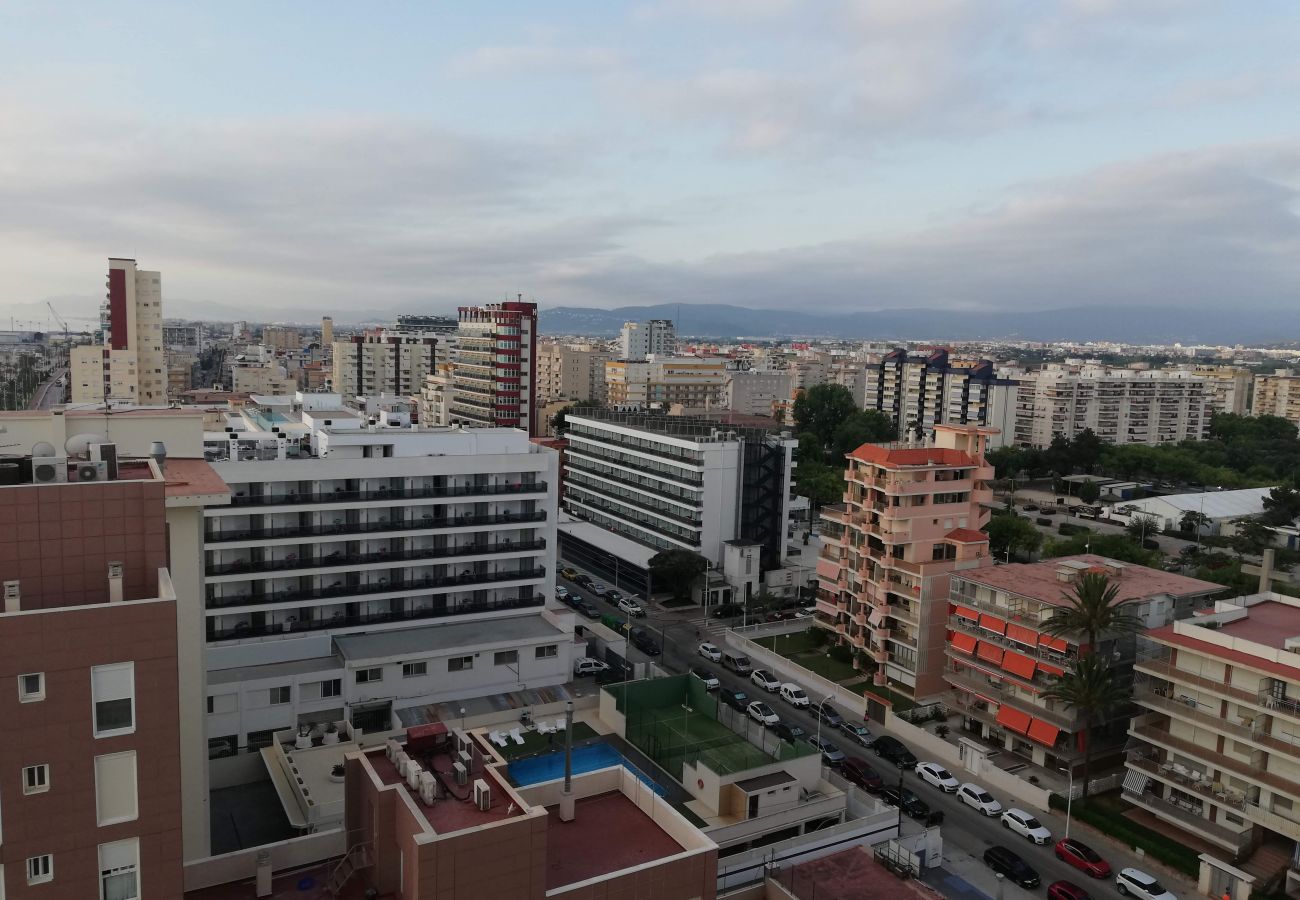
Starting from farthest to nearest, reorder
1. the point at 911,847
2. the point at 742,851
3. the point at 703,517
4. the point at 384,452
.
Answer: the point at 703,517 < the point at 384,452 < the point at 911,847 < the point at 742,851

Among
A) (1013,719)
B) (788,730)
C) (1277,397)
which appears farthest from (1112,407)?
(788,730)

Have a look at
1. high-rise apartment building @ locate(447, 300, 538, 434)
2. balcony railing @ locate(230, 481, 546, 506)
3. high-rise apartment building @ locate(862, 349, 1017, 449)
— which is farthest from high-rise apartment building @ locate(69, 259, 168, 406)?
high-rise apartment building @ locate(862, 349, 1017, 449)

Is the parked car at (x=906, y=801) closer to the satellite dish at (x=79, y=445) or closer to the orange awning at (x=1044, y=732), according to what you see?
the orange awning at (x=1044, y=732)

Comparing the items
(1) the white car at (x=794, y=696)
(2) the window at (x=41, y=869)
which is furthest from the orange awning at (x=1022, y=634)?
(2) the window at (x=41, y=869)

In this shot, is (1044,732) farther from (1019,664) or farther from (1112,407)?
(1112,407)

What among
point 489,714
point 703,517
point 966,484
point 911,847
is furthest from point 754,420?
point 911,847

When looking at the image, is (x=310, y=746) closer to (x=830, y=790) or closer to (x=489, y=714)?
(x=489, y=714)
